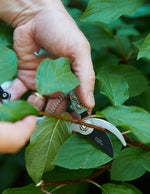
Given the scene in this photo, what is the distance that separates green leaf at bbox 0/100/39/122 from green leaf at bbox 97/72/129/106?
0.35 meters

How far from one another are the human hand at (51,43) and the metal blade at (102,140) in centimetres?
10

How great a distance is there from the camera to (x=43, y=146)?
77 centimetres

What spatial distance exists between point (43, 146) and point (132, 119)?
296mm

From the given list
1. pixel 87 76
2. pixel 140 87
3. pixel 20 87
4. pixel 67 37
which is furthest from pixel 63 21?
pixel 140 87

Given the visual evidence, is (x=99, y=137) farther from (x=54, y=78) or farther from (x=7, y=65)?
(x=7, y=65)

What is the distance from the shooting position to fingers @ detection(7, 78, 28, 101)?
101 cm

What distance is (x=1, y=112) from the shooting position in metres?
0.58

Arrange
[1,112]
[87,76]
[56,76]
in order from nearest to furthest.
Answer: [1,112] → [56,76] → [87,76]

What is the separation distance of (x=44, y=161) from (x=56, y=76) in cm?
27

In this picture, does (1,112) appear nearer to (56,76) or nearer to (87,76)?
(56,76)

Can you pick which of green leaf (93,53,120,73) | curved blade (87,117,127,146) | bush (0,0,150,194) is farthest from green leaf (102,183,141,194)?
green leaf (93,53,120,73)

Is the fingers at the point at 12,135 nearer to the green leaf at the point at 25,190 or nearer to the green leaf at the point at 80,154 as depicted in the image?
the green leaf at the point at 80,154

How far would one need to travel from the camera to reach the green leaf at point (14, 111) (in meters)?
0.58

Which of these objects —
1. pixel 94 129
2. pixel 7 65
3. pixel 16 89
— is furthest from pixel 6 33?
pixel 94 129
